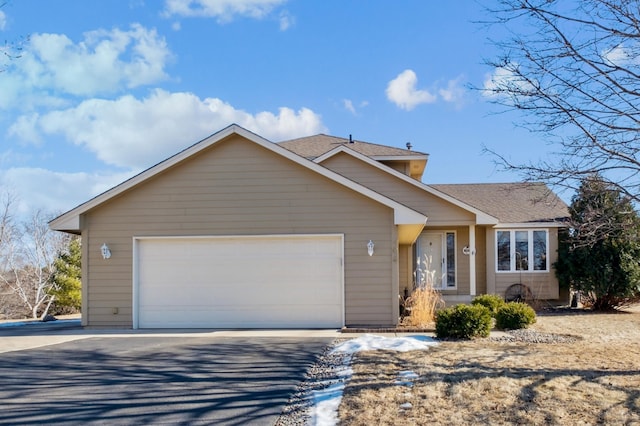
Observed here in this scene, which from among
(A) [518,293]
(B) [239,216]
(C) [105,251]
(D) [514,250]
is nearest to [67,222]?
(C) [105,251]

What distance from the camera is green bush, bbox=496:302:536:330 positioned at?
38.5 ft

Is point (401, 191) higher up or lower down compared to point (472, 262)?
higher up

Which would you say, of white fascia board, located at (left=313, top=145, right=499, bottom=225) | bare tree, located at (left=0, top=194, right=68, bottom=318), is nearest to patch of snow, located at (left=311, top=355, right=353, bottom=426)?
white fascia board, located at (left=313, top=145, right=499, bottom=225)

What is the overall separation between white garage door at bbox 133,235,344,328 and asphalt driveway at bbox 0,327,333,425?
182cm

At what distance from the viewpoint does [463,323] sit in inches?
398

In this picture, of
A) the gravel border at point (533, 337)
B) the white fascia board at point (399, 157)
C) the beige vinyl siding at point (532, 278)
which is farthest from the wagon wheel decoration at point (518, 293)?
the gravel border at point (533, 337)

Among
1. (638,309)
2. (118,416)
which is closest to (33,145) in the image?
(118,416)

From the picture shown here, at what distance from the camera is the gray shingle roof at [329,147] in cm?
1816

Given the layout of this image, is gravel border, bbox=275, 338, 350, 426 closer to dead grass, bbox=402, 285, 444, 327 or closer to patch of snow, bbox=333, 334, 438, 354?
patch of snow, bbox=333, 334, 438, 354

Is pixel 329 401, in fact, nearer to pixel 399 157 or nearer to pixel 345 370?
pixel 345 370

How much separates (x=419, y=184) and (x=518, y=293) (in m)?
4.79

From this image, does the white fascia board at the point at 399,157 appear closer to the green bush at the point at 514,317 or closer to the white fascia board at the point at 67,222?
the green bush at the point at 514,317

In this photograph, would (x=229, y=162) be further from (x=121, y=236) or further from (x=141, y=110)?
(x=141, y=110)

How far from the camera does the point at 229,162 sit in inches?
506
